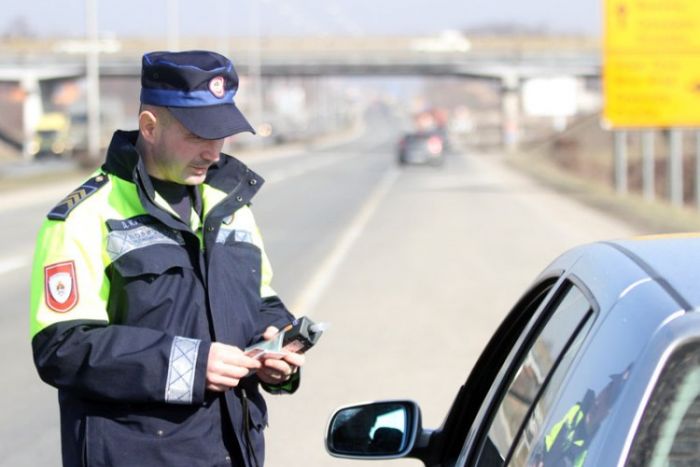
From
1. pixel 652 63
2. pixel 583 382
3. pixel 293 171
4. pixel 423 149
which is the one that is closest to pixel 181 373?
pixel 583 382

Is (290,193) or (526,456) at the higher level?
(526,456)

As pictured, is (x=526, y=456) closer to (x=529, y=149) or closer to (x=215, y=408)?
(x=215, y=408)

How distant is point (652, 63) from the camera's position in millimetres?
26828

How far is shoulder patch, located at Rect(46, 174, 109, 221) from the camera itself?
10.3ft

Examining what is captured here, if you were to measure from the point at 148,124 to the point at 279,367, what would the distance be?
2.20 feet

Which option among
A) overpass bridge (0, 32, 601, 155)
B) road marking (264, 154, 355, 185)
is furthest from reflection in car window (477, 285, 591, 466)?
overpass bridge (0, 32, 601, 155)

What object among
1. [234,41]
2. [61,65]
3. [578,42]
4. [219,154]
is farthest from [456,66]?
[219,154]

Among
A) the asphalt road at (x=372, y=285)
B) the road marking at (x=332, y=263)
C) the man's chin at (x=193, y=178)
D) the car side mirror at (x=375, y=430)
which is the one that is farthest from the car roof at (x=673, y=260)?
the road marking at (x=332, y=263)

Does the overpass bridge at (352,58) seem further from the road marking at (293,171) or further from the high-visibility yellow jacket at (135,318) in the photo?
the high-visibility yellow jacket at (135,318)

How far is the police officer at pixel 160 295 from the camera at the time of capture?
3086 mm

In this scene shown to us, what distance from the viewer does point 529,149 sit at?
78188mm

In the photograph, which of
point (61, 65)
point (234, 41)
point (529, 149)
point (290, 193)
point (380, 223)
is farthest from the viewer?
point (234, 41)

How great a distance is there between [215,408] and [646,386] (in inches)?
59.0

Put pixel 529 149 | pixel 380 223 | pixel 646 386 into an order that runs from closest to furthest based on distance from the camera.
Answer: pixel 646 386
pixel 380 223
pixel 529 149
